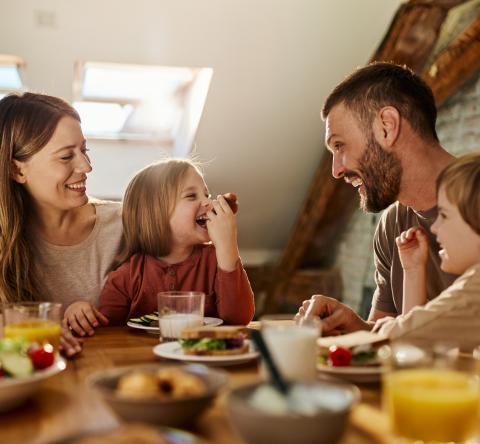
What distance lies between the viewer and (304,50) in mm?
4164

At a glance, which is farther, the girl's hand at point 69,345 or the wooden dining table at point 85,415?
the girl's hand at point 69,345

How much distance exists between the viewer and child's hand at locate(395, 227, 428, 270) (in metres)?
1.94

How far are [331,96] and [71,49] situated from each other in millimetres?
1999

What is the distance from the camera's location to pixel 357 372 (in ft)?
4.02

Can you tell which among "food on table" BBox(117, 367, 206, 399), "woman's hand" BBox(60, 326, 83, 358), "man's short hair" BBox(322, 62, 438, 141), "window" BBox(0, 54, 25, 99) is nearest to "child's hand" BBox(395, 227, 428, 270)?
"man's short hair" BBox(322, 62, 438, 141)

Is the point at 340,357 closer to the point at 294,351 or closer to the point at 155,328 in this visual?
the point at 294,351

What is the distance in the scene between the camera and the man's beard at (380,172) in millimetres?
2275

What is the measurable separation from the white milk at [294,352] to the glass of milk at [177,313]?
52cm

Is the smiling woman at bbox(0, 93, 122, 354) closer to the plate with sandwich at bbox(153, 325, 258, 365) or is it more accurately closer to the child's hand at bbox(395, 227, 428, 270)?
the plate with sandwich at bbox(153, 325, 258, 365)

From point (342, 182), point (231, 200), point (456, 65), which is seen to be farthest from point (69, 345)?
point (342, 182)

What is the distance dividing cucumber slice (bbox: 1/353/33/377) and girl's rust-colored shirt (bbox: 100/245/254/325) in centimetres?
96

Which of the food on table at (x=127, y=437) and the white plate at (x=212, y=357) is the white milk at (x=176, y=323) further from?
the food on table at (x=127, y=437)

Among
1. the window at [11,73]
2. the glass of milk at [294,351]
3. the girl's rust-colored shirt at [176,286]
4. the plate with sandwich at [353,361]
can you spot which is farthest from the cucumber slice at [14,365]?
the window at [11,73]

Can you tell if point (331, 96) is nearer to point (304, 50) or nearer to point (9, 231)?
point (9, 231)
